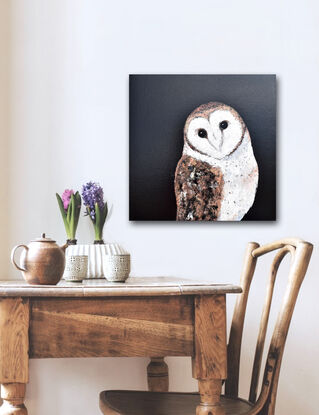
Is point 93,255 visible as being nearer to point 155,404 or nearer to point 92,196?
point 92,196

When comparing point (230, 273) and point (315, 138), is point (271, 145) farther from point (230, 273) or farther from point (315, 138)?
point (230, 273)

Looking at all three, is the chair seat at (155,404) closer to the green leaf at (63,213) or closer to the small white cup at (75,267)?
the small white cup at (75,267)

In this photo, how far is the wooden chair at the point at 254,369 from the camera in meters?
1.58

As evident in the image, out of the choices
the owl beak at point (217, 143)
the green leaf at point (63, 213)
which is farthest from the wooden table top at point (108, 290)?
the owl beak at point (217, 143)

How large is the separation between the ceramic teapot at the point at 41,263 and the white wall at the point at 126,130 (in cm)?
77

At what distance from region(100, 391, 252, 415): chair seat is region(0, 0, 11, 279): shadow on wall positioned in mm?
795

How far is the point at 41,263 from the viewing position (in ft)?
5.23

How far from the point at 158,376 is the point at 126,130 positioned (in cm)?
95

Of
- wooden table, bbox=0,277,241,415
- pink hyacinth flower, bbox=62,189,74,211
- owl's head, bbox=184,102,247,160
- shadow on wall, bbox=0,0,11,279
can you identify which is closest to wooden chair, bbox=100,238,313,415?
wooden table, bbox=0,277,241,415

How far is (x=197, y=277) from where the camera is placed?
7.88 ft

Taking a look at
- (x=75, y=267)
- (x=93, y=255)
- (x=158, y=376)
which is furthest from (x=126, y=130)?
(x=158, y=376)

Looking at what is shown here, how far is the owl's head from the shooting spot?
7.86 feet

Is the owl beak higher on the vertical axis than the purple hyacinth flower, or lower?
higher

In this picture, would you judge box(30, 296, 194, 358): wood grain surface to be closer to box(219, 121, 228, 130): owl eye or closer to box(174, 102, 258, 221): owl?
box(174, 102, 258, 221): owl
